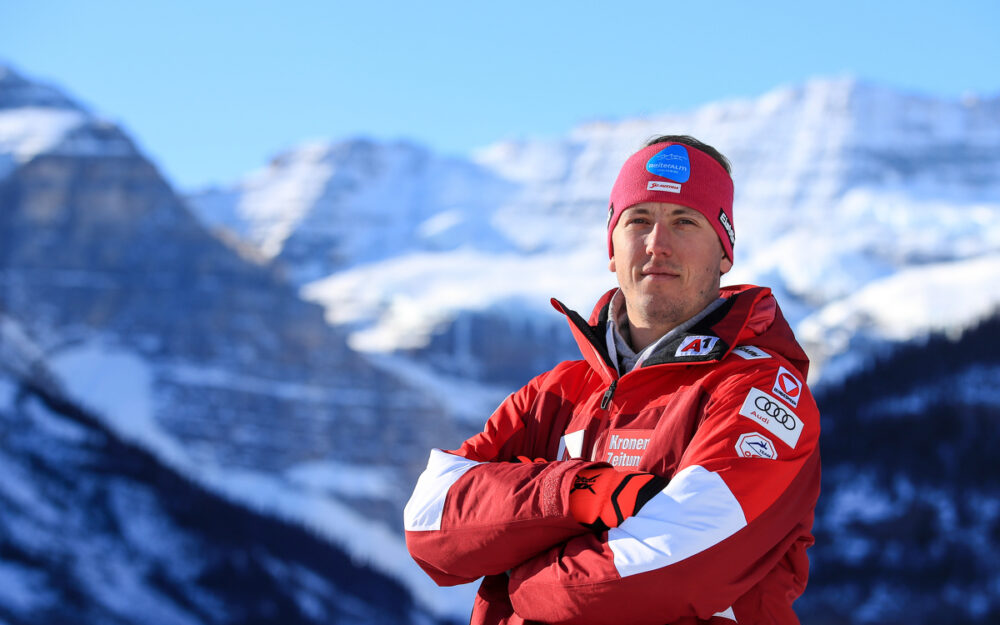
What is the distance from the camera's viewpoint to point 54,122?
512ft

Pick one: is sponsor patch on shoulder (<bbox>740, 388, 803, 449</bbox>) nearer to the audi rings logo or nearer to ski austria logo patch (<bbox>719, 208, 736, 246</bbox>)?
the audi rings logo

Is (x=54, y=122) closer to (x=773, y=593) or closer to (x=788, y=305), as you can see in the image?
(x=788, y=305)

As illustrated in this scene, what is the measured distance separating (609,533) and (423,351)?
132669 mm

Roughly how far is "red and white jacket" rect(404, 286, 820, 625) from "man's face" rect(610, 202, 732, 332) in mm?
91

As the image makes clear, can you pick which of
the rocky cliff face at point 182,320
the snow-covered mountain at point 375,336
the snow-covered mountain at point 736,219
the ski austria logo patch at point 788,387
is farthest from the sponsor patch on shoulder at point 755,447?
the rocky cliff face at point 182,320

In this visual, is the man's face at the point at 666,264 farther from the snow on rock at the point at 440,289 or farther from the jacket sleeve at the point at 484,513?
the snow on rock at the point at 440,289

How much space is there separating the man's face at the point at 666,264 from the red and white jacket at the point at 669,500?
91 mm

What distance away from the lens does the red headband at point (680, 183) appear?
2.79 meters

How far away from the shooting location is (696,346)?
257 cm

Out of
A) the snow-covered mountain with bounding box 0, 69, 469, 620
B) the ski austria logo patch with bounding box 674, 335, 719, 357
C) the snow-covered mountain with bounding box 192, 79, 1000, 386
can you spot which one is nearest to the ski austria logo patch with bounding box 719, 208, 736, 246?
the ski austria logo patch with bounding box 674, 335, 719, 357

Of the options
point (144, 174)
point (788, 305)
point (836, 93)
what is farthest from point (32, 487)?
point (836, 93)

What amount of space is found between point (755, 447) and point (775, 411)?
107mm

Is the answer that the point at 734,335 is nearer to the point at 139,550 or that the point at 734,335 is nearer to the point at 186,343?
the point at 139,550

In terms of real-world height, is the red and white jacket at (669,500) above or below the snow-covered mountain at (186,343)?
below
